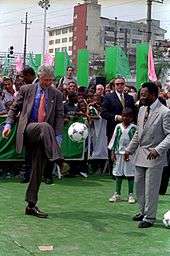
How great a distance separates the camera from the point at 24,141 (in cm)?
702

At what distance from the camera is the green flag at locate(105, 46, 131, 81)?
1767cm

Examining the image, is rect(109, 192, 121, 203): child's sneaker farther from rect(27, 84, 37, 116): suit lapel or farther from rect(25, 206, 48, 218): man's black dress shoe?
rect(27, 84, 37, 116): suit lapel

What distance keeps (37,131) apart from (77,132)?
2.90 metres

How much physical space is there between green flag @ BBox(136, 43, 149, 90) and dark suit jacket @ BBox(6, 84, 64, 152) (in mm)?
9314

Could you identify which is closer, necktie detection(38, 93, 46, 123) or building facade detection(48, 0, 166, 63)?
necktie detection(38, 93, 46, 123)

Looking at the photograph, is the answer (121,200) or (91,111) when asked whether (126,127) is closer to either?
(121,200)

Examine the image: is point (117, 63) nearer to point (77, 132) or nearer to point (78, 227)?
point (77, 132)

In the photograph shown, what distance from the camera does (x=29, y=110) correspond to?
6.96 meters

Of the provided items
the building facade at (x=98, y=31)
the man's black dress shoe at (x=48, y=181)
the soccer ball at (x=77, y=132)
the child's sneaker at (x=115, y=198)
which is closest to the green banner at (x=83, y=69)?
the soccer ball at (x=77, y=132)

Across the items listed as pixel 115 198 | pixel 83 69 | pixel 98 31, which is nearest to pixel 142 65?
pixel 83 69

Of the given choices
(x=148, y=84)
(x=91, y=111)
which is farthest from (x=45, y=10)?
(x=148, y=84)

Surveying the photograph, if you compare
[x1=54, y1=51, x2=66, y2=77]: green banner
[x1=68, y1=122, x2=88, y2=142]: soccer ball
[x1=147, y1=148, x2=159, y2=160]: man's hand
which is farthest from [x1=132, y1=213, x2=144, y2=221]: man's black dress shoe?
[x1=54, y1=51, x2=66, y2=77]: green banner

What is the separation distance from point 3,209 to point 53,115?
1.43 metres

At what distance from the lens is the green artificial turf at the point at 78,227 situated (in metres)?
5.53
